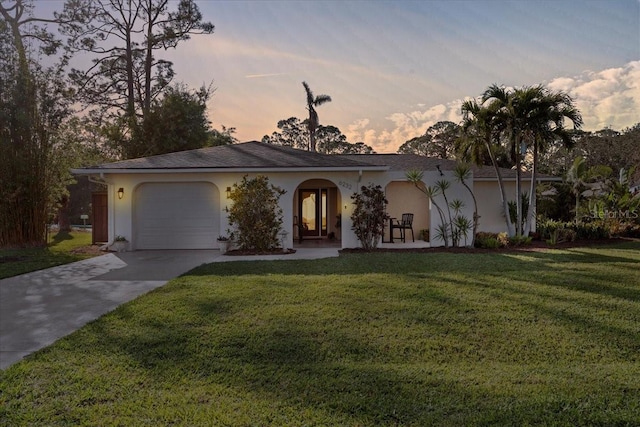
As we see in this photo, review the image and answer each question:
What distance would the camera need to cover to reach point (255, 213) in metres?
11.1

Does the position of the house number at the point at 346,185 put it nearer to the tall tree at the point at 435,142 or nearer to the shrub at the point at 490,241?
the shrub at the point at 490,241

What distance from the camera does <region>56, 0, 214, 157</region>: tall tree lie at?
72.3 ft

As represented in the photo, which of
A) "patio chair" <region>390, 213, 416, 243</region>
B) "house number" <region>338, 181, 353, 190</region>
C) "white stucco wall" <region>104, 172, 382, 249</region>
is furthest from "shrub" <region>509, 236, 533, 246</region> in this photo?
"house number" <region>338, 181, 353, 190</region>

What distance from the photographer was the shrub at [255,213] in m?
11.0

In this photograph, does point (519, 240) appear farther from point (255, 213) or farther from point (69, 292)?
point (69, 292)

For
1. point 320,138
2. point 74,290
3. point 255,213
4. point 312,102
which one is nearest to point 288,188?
point 255,213

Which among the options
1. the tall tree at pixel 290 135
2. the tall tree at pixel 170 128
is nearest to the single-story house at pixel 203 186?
the tall tree at pixel 170 128

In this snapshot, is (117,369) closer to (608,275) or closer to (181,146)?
(608,275)

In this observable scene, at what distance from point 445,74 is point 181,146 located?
14.8 m

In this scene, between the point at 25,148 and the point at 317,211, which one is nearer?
the point at 25,148

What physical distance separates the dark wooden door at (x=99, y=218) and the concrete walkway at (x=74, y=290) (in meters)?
3.44

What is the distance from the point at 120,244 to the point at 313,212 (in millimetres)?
6931

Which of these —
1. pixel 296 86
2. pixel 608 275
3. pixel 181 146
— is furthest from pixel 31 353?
pixel 296 86

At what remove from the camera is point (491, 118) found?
1188 centimetres
